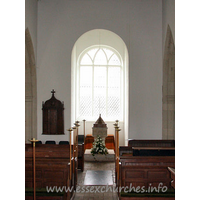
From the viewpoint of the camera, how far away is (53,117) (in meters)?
10.5

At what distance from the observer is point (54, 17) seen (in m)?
10.5

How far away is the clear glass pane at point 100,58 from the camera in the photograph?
14.4 metres

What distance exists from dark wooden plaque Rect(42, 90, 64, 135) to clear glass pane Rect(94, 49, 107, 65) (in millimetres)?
4768

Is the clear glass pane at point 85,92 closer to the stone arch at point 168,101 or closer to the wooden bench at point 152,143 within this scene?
the stone arch at point 168,101

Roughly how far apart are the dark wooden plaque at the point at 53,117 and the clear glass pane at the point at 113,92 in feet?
14.4

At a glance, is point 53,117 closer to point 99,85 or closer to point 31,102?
point 31,102

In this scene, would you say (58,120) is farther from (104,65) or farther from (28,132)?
(104,65)

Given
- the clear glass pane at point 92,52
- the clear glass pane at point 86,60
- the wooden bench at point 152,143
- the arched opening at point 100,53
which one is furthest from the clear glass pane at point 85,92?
the wooden bench at point 152,143

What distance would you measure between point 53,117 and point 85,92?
14.0 feet

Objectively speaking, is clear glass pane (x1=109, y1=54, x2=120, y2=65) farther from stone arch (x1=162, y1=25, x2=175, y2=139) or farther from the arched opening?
stone arch (x1=162, y1=25, x2=175, y2=139)

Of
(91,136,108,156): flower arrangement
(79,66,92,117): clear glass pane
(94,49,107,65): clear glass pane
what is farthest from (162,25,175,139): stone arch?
(79,66,92,117): clear glass pane

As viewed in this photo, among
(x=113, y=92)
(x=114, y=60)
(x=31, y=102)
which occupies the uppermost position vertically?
(x=114, y=60)

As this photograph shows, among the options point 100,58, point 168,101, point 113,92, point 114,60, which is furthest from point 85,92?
point 168,101
